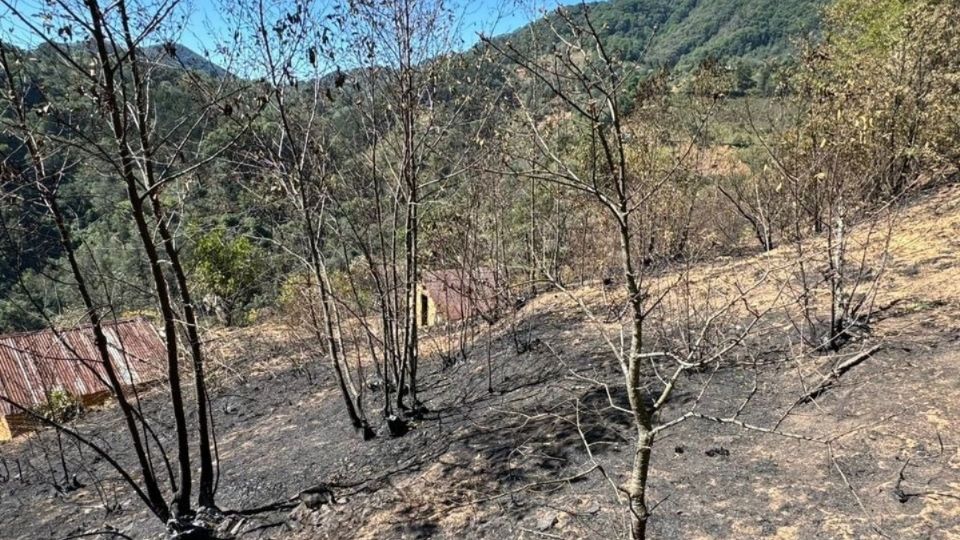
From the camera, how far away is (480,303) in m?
9.02

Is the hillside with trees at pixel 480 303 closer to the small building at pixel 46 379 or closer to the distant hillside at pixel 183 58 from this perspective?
Answer: the distant hillside at pixel 183 58

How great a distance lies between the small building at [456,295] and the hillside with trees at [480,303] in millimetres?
316

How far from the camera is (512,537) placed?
11.1ft

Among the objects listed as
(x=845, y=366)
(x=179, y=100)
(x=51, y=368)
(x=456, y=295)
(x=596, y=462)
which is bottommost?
(x=845, y=366)

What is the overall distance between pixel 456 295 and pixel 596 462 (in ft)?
26.7

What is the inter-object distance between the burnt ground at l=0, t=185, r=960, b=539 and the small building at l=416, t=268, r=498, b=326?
36.3 inches

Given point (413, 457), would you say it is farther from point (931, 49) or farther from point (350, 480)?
point (931, 49)

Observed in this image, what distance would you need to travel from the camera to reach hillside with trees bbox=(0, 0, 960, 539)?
3152mm

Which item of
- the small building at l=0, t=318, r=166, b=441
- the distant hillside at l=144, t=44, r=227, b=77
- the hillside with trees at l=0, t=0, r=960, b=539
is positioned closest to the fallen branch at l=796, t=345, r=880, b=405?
the hillside with trees at l=0, t=0, r=960, b=539

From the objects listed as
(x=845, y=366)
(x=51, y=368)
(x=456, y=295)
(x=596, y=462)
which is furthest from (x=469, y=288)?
(x=51, y=368)

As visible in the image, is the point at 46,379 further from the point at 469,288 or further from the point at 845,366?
the point at 845,366

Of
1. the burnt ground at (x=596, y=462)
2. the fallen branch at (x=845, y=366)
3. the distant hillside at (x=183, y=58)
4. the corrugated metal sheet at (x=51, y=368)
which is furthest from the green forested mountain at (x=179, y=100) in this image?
the corrugated metal sheet at (x=51, y=368)

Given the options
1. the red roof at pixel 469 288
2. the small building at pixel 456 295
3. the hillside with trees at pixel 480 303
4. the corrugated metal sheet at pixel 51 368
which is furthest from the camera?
the corrugated metal sheet at pixel 51 368

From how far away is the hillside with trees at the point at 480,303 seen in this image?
10.3 feet
